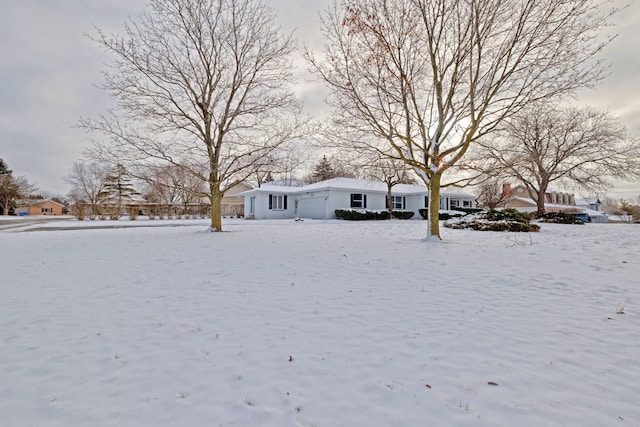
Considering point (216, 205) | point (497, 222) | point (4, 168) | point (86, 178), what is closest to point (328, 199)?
point (216, 205)

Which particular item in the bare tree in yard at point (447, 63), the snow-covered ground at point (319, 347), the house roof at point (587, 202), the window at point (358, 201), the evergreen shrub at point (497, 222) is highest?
the bare tree in yard at point (447, 63)

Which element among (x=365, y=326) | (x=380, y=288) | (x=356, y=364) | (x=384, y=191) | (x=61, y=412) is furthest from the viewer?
(x=384, y=191)

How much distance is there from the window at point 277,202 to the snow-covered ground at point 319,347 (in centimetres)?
2101

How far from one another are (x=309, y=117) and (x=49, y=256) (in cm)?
952

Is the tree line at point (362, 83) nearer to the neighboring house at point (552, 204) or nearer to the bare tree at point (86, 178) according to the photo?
the neighboring house at point (552, 204)

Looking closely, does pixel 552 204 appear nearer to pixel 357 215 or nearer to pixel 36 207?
pixel 357 215

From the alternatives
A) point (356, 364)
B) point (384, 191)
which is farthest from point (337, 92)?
point (384, 191)

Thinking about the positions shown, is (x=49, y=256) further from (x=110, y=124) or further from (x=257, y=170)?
(x=257, y=170)

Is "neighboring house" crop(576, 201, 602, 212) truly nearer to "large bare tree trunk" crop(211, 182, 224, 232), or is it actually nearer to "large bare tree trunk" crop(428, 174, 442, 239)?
"large bare tree trunk" crop(428, 174, 442, 239)

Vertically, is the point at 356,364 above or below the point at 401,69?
below

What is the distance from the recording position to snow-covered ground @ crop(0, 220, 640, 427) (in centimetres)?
185

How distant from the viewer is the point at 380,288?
457 centimetres

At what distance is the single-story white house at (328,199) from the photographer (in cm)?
2445

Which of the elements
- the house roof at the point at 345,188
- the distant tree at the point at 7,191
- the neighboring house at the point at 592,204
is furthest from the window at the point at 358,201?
the neighboring house at the point at 592,204
